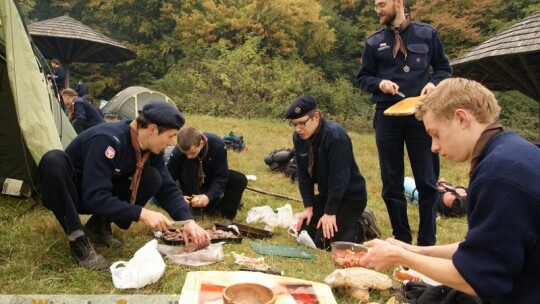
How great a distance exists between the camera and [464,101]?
1601 mm

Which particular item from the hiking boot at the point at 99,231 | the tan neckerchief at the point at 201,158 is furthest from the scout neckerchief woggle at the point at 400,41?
the hiking boot at the point at 99,231

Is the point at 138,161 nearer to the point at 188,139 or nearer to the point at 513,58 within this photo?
the point at 188,139

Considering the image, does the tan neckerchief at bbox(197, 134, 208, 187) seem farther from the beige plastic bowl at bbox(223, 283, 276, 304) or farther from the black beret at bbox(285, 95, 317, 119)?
the beige plastic bowl at bbox(223, 283, 276, 304)

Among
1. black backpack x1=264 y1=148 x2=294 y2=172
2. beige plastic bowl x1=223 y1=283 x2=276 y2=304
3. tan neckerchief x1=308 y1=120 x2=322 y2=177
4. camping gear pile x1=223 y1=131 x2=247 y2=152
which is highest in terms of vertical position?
beige plastic bowl x1=223 y1=283 x2=276 y2=304

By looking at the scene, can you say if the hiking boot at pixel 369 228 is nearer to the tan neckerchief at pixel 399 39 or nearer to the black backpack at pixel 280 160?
the tan neckerchief at pixel 399 39

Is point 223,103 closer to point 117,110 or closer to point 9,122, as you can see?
point 117,110

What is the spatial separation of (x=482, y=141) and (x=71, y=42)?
15.9 metres

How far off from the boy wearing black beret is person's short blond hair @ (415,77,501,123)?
204 cm

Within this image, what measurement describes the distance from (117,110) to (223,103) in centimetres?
443

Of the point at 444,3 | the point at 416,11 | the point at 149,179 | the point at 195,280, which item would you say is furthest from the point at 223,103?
the point at 195,280

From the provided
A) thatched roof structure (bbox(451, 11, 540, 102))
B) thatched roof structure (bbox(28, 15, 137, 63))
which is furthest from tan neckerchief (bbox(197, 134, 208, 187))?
thatched roof structure (bbox(28, 15, 137, 63))

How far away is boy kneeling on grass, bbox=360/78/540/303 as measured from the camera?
1.40 metres

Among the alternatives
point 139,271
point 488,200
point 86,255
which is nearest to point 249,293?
point 488,200

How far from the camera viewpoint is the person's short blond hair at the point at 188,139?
4.13 m
